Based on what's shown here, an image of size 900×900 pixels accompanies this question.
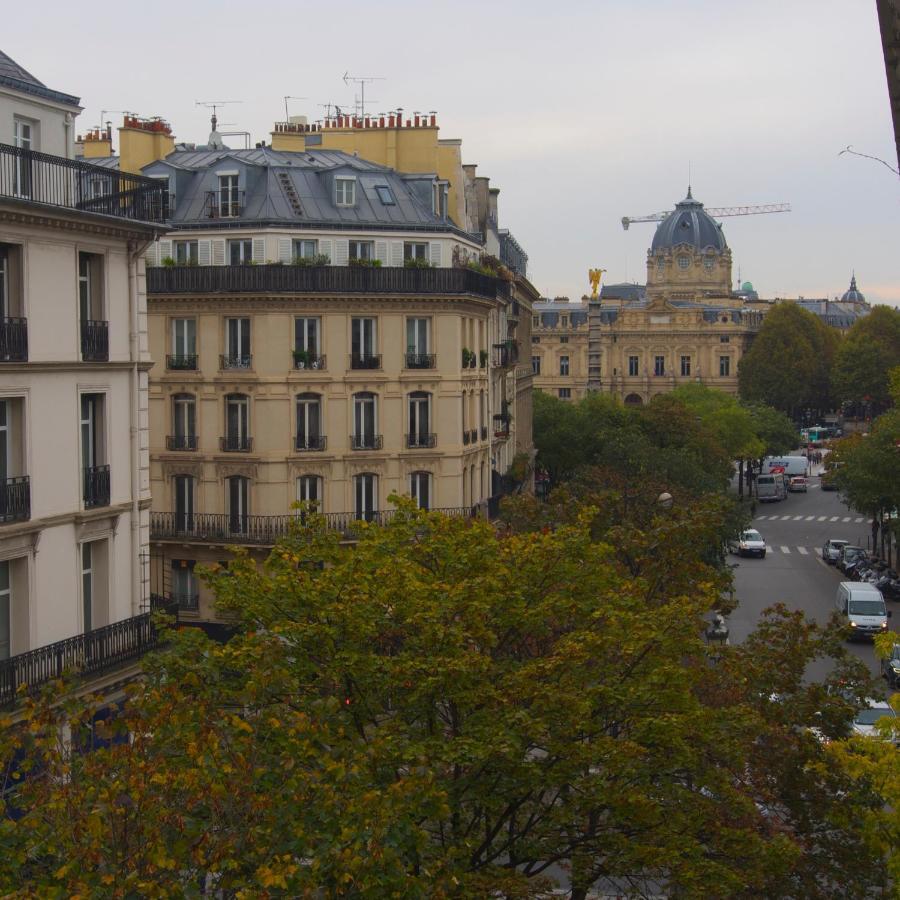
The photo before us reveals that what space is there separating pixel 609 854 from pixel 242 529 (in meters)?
23.3

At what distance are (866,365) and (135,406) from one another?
139 metres

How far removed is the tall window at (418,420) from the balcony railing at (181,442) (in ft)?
19.9

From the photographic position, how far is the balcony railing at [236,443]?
41094 millimetres

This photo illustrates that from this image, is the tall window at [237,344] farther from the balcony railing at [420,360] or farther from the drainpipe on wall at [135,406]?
the drainpipe on wall at [135,406]

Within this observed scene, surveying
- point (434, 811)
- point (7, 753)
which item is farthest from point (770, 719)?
point (7, 753)

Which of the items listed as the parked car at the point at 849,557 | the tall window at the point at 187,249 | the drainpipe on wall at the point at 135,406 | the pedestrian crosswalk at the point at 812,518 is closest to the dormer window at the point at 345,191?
the tall window at the point at 187,249

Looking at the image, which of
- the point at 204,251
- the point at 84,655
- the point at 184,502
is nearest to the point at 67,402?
the point at 84,655

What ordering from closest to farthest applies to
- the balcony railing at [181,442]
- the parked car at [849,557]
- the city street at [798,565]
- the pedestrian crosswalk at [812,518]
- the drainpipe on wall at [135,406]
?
the drainpipe on wall at [135,406] → the balcony railing at [181,442] → the city street at [798,565] → the parked car at [849,557] → the pedestrian crosswalk at [812,518]

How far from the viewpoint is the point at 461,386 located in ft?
141

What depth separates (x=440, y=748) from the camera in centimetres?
1831

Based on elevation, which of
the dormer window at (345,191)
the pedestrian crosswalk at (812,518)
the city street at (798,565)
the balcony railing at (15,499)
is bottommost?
the city street at (798,565)

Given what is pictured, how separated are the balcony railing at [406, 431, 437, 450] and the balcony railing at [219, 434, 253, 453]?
4492 mm

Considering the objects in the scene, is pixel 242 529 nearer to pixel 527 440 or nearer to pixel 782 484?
pixel 527 440

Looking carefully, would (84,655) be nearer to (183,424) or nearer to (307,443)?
(307,443)
